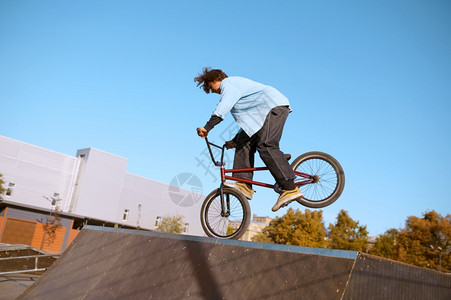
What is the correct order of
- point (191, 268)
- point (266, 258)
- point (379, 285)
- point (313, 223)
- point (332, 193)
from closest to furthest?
point (379, 285) → point (266, 258) → point (191, 268) → point (332, 193) → point (313, 223)

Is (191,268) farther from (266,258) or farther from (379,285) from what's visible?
(379,285)

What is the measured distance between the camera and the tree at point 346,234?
35250 mm

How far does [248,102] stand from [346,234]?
3526cm

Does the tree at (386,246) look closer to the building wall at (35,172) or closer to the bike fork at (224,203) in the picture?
the bike fork at (224,203)

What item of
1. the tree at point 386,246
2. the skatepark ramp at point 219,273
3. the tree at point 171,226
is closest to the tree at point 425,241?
the tree at point 386,246

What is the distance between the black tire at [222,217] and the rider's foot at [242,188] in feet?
0.18

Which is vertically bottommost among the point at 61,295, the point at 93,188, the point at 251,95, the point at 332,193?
the point at 61,295

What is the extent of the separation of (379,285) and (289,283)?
0.57 meters

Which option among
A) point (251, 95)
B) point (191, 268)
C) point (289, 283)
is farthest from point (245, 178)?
point (289, 283)

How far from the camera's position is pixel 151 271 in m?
3.53

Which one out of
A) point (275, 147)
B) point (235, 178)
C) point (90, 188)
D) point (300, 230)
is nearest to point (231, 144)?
point (235, 178)

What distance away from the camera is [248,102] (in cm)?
456

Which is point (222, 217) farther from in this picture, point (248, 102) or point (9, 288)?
point (9, 288)

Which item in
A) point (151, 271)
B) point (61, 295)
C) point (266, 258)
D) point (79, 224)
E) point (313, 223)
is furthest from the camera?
point (79, 224)
